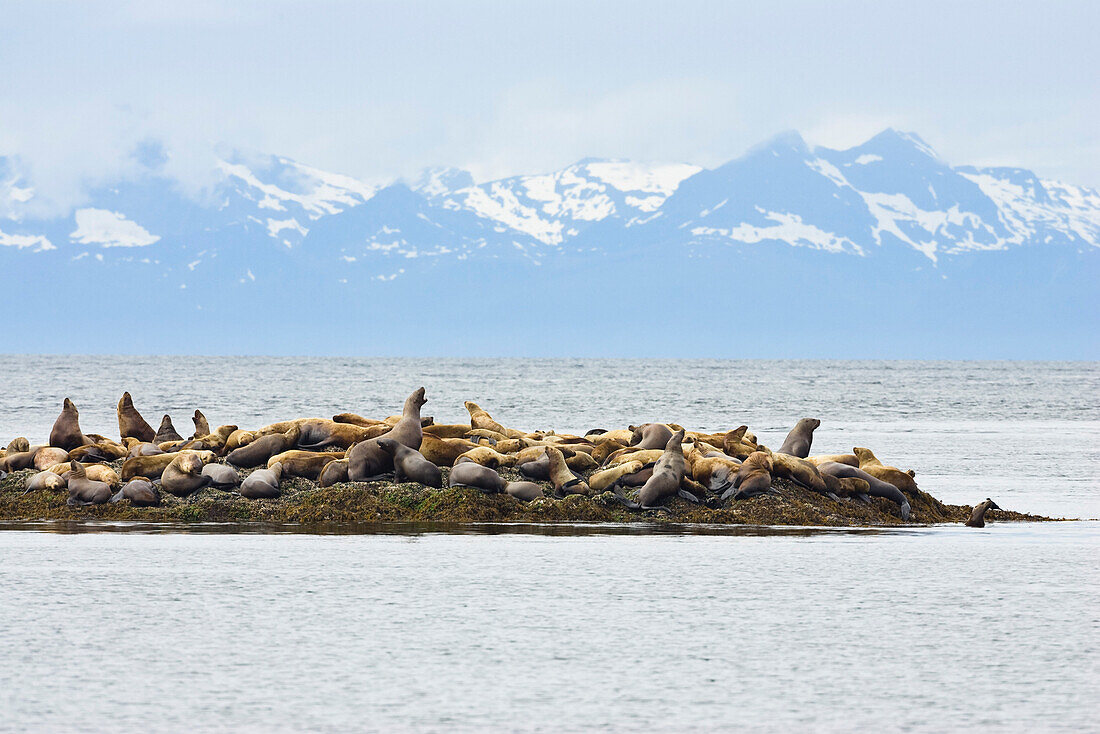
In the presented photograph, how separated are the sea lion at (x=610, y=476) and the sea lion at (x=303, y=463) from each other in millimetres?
4070

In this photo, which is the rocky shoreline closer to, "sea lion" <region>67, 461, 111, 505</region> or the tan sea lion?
"sea lion" <region>67, 461, 111, 505</region>

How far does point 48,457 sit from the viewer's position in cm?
2305

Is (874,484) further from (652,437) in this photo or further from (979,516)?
(652,437)

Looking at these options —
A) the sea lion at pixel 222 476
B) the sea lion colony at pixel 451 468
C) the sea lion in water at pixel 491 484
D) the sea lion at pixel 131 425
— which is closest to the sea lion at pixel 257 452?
the sea lion colony at pixel 451 468

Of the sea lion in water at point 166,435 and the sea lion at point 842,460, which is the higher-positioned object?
the sea lion at point 842,460

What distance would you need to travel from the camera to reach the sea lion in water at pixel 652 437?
2327cm

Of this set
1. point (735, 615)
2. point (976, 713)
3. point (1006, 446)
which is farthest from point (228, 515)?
point (1006, 446)

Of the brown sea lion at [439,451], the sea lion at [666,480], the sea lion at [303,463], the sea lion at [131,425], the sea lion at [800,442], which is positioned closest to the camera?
the sea lion at [666,480]

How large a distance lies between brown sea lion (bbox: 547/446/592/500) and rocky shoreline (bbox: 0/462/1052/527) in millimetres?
183

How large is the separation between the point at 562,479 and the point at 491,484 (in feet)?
3.81

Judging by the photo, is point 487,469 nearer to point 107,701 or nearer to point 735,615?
point 735,615

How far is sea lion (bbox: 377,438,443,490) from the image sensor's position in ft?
68.1

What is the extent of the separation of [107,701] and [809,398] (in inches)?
3193

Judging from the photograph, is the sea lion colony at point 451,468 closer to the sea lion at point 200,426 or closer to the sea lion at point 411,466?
the sea lion at point 411,466
